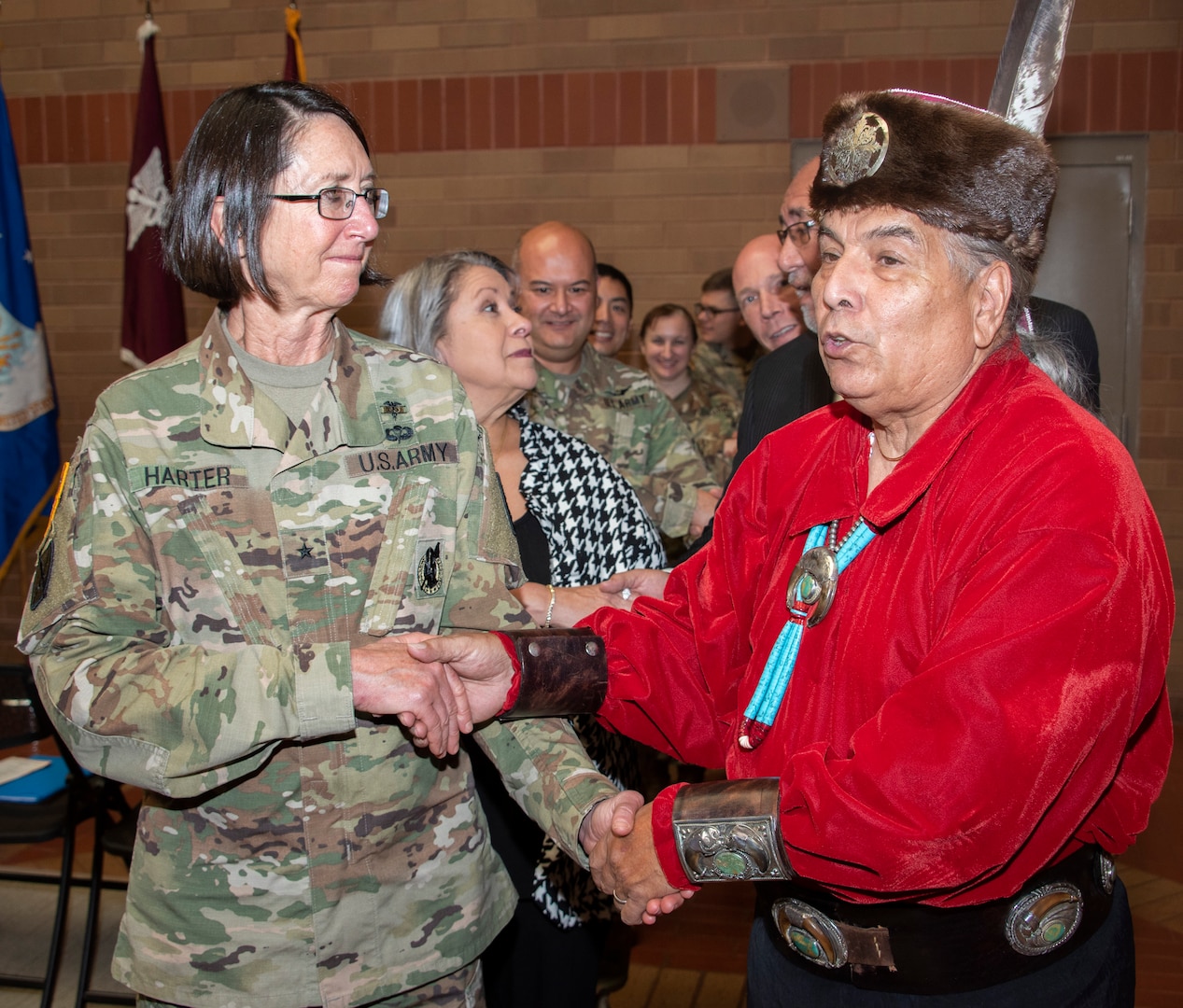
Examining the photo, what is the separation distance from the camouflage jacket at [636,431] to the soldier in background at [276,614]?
1865 mm

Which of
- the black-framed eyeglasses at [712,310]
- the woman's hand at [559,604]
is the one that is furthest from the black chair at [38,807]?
the black-framed eyeglasses at [712,310]

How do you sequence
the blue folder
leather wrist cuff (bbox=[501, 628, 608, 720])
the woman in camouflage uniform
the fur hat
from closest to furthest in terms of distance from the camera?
the fur hat
leather wrist cuff (bbox=[501, 628, 608, 720])
the blue folder
the woman in camouflage uniform

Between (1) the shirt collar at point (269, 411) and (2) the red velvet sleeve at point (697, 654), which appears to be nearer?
(1) the shirt collar at point (269, 411)

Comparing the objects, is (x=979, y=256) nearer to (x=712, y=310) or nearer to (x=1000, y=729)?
(x=1000, y=729)

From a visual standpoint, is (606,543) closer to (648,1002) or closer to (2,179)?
(648,1002)

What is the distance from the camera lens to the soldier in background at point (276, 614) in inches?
58.8

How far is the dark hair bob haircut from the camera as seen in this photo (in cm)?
162

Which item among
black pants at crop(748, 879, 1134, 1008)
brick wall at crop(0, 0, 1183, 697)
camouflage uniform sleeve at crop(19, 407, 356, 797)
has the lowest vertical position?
black pants at crop(748, 879, 1134, 1008)

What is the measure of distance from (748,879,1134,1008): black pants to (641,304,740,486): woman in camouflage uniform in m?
3.66

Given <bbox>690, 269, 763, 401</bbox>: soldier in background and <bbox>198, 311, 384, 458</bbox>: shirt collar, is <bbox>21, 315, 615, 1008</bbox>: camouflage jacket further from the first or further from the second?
<bbox>690, 269, 763, 401</bbox>: soldier in background

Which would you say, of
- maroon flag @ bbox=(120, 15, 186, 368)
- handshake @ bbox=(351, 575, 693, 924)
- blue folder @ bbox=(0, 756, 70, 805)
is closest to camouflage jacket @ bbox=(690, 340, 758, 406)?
maroon flag @ bbox=(120, 15, 186, 368)

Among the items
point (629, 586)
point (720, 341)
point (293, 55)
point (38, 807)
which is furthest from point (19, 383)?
point (629, 586)

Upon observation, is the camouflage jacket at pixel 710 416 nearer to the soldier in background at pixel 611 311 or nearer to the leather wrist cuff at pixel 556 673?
the soldier in background at pixel 611 311

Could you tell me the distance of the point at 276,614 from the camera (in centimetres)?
159
